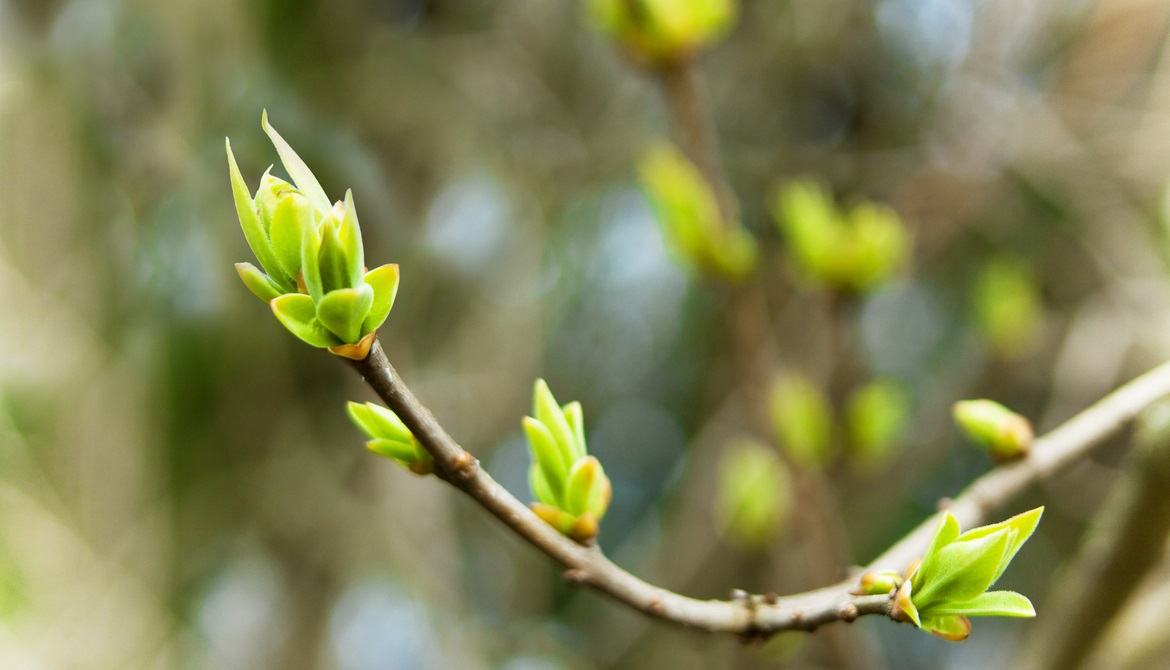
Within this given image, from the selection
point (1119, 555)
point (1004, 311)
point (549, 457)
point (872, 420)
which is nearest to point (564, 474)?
point (549, 457)

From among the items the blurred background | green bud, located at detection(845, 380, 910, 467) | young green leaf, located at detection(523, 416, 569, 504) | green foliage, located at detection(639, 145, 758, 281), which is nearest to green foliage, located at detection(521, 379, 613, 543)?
young green leaf, located at detection(523, 416, 569, 504)

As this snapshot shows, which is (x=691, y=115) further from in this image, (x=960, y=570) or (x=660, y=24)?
(x=960, y=570)

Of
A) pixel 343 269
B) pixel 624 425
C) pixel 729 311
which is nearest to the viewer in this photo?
pixel 343 269

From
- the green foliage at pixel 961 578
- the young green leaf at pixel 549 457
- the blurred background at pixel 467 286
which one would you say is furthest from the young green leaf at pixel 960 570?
the blurred background at pixel 467 286

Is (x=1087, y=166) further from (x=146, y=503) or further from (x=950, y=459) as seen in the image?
(x=146, y=503)

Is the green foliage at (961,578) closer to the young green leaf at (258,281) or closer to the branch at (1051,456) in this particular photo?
the branch at (1051,456)

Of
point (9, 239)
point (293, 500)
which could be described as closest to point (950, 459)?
point (293, 500)
